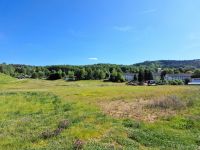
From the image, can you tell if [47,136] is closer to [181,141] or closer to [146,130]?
[146,130]

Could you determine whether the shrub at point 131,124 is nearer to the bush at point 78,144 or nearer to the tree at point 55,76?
the bush at point 78,144

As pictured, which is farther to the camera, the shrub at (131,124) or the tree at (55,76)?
the tree at (55,76)

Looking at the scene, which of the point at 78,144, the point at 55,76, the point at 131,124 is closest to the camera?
the point at 78,144

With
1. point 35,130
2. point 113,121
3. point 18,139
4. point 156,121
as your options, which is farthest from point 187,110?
point 18,139

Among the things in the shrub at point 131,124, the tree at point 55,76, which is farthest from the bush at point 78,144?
the tree at point 55,76

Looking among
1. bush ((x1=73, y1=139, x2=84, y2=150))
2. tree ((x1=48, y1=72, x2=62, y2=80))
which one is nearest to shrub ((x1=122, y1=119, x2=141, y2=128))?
bush ((x1=73, y1=139, x2=84, y2=150))

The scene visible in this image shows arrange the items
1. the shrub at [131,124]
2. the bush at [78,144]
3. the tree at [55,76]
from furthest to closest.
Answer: the tree at [55,76]
the shrub at [131,124]
the bush at [78,144]

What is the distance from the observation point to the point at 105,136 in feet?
64.2

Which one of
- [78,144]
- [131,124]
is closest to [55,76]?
[131,124]

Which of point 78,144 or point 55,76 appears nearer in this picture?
point 78,144

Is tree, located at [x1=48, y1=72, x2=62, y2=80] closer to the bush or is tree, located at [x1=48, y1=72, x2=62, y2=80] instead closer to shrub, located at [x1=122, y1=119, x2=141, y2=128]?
shrub, located at [x1=122, y1=119, x2=141, y2=128]

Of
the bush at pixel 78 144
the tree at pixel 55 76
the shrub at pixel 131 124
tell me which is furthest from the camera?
the tree at pixel 55 76

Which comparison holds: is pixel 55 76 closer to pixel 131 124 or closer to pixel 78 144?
pixel 131 124

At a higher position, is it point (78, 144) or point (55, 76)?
point (55, 76)
